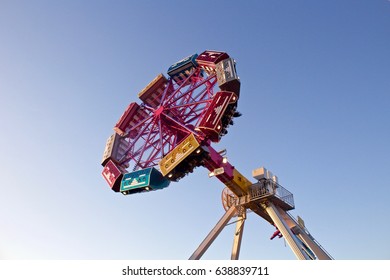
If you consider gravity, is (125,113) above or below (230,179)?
above

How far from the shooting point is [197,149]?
16.3 m

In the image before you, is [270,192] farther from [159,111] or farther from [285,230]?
[159,111]

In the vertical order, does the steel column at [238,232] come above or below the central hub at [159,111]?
below

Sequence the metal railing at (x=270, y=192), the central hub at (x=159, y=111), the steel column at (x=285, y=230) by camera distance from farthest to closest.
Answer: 1. the central hub at (x=159, y=111)
2. the metal railing at (x=270, y=192)
3. the steel column at (x=285, y=230)

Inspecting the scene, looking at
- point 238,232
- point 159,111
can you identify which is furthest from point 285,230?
point 159,111

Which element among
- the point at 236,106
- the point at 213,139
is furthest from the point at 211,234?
the point at 236,106

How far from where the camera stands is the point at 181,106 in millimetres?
20812

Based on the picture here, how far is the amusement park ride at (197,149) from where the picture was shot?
55.6ft

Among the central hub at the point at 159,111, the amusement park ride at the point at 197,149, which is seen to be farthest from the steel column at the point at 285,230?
the central hub at the point at 159,111

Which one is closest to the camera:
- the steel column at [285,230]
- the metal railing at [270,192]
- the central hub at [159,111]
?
the steel column at [285,230]

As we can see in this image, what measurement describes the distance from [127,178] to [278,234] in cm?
1056

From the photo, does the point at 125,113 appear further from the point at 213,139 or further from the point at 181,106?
the point at 213,139

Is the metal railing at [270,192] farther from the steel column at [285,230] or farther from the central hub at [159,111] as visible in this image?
the central hub at [159,111]

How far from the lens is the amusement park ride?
1695cm
